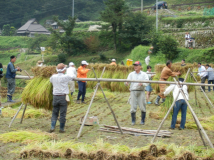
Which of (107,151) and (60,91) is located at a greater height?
(60,91)

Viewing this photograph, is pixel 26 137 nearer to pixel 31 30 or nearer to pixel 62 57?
pixel 62 57

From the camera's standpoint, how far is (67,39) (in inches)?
1702

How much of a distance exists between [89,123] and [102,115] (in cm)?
171

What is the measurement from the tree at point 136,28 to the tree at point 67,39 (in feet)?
26.0

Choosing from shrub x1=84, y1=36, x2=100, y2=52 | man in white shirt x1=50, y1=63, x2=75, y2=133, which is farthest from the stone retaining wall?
man in white shirt x1=50, y1=63, x2=75, y2=133

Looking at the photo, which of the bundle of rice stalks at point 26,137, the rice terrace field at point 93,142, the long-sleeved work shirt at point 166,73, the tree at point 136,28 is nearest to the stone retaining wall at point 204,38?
the tree at point 136,28

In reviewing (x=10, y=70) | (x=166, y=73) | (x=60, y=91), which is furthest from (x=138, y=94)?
(x=10, y=70)

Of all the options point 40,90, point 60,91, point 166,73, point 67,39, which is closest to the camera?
point 60,91

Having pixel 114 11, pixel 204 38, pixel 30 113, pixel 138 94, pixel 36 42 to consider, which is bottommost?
pixel 30 113

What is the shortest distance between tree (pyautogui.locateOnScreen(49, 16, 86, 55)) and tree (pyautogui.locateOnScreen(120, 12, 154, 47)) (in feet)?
26.0

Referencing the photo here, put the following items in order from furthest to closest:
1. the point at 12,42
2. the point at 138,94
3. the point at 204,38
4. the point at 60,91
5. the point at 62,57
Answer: the point at 12,42
the point at 62,57
the point at 204,38
the point at 138,94
the point at 60,91

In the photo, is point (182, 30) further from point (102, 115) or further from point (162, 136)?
point (162, 136)

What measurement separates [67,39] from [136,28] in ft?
36.0

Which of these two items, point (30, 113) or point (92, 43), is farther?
point (92, 43)
